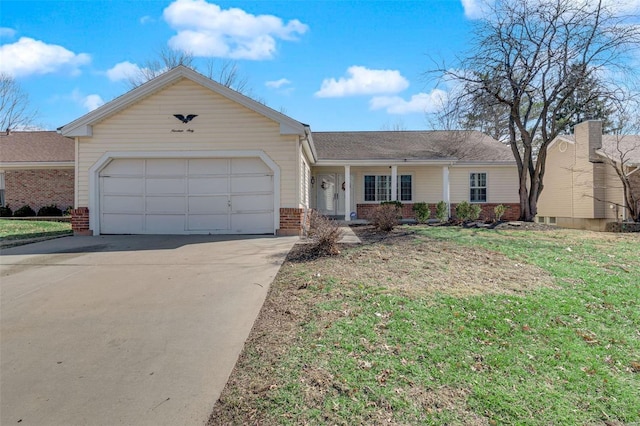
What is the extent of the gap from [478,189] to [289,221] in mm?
11562

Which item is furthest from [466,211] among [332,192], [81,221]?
[81,221]

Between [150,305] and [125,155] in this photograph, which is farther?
[125,155]

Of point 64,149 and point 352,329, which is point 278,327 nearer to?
point 352,329

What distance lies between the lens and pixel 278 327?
403 cm

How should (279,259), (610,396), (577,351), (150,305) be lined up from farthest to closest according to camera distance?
(279,259) → (150,305) → (577,351) → (610,396)

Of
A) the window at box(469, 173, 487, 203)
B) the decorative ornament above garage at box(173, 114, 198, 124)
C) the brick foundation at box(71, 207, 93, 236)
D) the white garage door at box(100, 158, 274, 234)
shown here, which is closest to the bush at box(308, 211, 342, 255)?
the white garage door at box(100, 158, 274, 234)

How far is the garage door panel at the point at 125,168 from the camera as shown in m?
10.9

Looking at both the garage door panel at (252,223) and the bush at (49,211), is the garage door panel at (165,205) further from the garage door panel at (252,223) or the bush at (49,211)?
the bush at (49,211)

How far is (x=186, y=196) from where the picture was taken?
10875 millimetres

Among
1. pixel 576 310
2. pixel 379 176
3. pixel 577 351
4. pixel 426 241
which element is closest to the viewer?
pixel 577 351

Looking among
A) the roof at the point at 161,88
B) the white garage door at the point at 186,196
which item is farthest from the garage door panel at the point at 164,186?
the roof at the point at 161,88

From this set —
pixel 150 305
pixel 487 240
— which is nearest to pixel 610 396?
pixel 150 305

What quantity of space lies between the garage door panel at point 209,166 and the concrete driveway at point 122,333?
3.75 m

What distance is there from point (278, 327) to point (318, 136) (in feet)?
56.6
